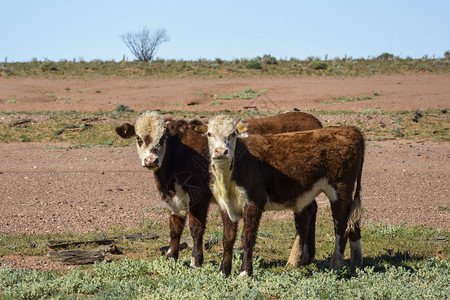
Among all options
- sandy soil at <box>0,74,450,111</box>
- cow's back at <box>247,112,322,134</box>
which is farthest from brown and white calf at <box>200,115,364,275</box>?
sandy soil at <box>0,74,450,111</box>

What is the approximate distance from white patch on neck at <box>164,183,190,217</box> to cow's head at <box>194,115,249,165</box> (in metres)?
0.99

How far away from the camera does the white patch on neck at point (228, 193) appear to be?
7.20 meters

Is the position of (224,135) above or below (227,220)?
above

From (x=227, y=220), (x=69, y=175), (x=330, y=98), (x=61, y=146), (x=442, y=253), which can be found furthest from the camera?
(x=330, y=98)

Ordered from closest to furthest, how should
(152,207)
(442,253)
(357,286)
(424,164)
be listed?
(357,286), (442,253), (152,207), (424,164)

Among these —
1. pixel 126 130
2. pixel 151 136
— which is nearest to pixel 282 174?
pixel 151 136

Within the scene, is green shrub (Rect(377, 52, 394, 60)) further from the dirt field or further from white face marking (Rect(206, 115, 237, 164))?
white face marking (Rect(206, 115, 237, 164))

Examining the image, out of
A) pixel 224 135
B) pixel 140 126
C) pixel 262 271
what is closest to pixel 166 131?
pixel 140 126

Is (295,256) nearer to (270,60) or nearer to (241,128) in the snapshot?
(241,128)

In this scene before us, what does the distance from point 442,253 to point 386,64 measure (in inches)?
1676

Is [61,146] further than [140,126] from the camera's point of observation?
Yes

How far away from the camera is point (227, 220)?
736 cm

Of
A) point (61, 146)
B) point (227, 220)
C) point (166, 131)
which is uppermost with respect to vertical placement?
point (166, 131)

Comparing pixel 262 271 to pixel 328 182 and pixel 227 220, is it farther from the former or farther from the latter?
pixel 328 182
